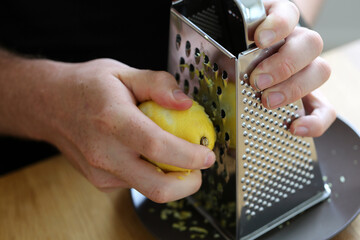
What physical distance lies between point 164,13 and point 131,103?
0.54 metres

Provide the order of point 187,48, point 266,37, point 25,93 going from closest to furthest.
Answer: point 266,37
point 187,48
point 25,93

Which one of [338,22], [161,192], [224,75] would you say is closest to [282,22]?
[224,75]

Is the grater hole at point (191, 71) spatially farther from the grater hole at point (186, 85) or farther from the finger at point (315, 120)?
the finger at point (315, 120)

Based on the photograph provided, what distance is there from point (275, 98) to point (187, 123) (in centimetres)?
15

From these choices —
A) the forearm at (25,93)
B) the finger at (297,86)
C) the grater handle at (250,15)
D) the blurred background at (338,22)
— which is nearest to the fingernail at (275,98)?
the finger at (297,86)

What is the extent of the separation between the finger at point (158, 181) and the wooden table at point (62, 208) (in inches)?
6.9

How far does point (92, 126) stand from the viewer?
765 mm

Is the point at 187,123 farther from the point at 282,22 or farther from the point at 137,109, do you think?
the point at 282,22

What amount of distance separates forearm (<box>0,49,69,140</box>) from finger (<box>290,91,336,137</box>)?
486 millimetres

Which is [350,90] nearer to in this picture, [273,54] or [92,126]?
[273,54]

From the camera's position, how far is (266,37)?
2.12ft

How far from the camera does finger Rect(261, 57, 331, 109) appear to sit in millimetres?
710

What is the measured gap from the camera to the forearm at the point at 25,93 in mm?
903

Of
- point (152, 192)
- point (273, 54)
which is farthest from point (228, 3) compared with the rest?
point (152, 192)
